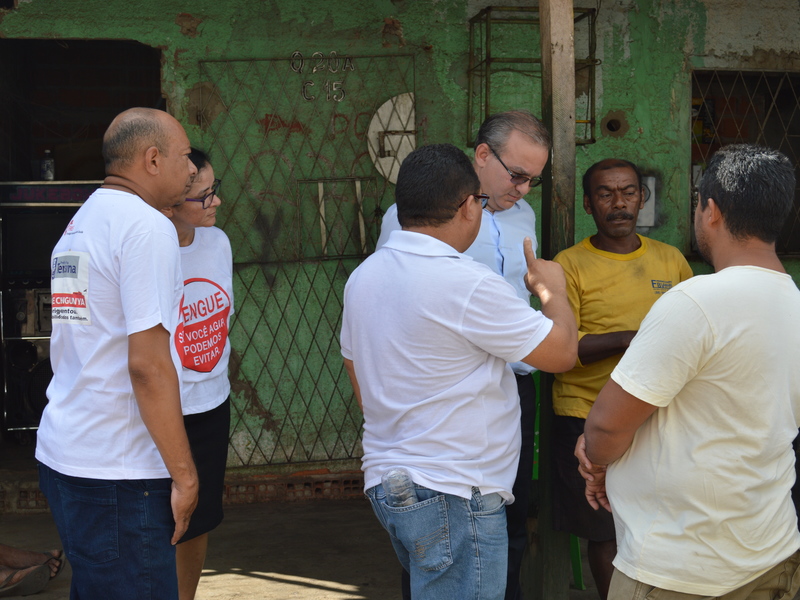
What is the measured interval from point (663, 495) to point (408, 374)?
2.19 feet

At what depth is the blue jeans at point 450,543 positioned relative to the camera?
207 cm

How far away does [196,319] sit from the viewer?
282 centimetres

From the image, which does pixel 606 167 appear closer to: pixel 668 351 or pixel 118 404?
pixel 668 351

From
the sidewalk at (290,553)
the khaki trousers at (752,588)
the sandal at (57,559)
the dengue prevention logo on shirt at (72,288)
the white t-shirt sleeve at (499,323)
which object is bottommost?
the sidewalk at (290,553)

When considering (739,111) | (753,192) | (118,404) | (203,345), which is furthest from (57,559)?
(739,111)

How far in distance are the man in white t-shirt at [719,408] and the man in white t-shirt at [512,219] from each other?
92 cm

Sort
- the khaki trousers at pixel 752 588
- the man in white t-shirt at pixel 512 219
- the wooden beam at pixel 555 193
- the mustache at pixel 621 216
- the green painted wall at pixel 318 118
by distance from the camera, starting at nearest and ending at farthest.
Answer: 1. the khaki trousers at pixel 752 588
2. the man in white t-shirt at pixel 512 219
3. the wooden beam at pixel 555 193
4. the mustache at pixel 621 216
5. the green painted wall at pixel 318 118

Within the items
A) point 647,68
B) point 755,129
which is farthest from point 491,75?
point 755,129

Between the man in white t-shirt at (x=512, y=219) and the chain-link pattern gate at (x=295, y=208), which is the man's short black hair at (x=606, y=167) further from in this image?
the chain-link pattern gate at (x=295, y=208)

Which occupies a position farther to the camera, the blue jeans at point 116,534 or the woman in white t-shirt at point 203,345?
the woman in white t-shirt at point 203,345

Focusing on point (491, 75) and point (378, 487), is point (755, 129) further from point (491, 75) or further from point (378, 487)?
point (378, 487)

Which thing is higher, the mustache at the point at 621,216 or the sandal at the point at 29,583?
the mustache at the point at 621,216

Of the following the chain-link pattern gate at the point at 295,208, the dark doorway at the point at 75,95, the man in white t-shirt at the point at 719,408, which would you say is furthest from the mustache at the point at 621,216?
the dark doorway at the point at 75,95

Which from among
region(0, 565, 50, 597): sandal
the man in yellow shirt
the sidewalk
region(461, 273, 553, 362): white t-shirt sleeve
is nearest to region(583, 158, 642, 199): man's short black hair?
the man in yellow shirt
